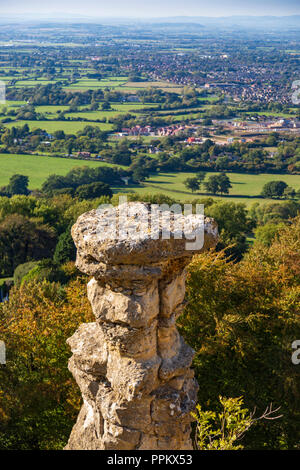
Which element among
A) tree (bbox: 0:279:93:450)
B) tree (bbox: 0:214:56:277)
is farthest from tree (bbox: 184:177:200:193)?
tree (bbox: 0:279:93:450)

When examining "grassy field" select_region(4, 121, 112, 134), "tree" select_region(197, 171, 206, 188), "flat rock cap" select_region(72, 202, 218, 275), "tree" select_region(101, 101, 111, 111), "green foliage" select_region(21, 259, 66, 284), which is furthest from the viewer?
"tree" select_region(101, 101, 111, 111)

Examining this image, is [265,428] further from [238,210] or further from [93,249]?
[238,210]

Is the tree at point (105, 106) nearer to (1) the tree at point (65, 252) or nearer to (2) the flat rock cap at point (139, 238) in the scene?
(1) the tree at point (65, 252)

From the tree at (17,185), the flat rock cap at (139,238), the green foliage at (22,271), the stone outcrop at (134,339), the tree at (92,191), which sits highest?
the flat rock cap at (139,238)

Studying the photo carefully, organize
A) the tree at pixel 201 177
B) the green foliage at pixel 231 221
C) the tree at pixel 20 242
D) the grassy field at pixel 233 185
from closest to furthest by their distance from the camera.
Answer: the tree at pixel 20 242 → the green foliage at pixel 231 221 → the grassy field at pixel 233 185 → the tree at pixel 201 177

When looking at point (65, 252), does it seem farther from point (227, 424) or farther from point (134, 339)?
point (134, 339)

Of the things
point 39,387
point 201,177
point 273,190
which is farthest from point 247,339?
point 201,177

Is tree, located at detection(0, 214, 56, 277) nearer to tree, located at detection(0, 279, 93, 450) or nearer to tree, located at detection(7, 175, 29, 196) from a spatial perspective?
tree, located at detection(0, 279, 93, 450)

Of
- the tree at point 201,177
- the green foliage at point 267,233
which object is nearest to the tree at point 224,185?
the tree at point 201,177
